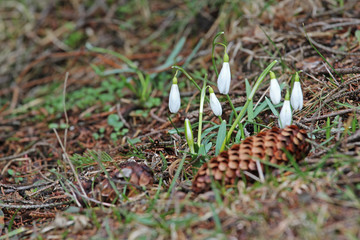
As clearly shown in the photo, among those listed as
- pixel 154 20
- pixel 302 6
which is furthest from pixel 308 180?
pixel 154 20

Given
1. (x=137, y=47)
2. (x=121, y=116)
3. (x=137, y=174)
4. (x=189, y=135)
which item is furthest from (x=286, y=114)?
(x=137, y=47)

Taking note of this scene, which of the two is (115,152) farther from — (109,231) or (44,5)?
(44,5)

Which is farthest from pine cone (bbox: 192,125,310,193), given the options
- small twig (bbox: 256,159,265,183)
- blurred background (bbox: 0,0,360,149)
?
blurred background (bbox: 0,0,360,149)

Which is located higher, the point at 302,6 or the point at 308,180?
the point at 302,6

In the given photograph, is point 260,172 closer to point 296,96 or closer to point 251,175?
point 251,175

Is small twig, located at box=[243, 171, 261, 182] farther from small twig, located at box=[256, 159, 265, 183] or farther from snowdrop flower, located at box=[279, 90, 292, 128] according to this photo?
snowdrop flower, located at box=[279, 90, 292, 128]

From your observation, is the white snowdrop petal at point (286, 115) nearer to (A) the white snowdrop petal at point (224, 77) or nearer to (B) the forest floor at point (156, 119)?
(B) the forest floor at point (156, 119)
